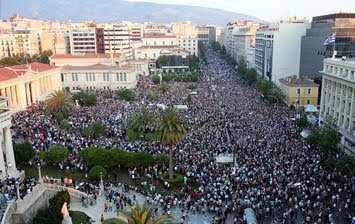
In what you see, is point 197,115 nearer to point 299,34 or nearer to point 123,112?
point 123,112

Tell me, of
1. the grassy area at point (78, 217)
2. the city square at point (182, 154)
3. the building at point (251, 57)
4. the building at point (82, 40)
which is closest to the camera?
the grassy area at point (78, 217)

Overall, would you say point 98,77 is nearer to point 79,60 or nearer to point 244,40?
point 79,60

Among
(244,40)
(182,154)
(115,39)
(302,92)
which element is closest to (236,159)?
(182,154)

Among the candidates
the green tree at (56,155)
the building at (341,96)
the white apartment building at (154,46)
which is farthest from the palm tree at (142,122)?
A: the white apartment building at (154,46)

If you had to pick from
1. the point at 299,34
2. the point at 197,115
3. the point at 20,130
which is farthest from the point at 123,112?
the point at 299,34

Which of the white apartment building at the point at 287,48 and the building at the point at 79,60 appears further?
the building at the point at 79,60

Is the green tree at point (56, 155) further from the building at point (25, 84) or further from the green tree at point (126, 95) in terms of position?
the green tree at point (126, 95)
